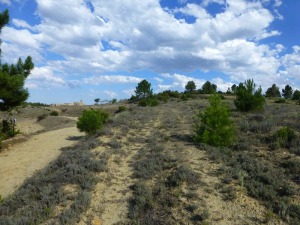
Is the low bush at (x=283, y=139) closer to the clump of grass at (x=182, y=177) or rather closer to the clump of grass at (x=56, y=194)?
the clump of grass at (x=182, y=177)

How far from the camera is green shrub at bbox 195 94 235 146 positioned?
1379 centimetres

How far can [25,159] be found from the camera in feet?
50.4

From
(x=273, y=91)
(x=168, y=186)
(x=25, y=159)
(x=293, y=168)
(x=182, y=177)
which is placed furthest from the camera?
(x=273, y=91)

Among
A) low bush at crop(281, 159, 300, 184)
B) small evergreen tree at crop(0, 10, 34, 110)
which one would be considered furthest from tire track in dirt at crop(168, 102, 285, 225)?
small evergreen tree at crop(0, 10, 34, 110)

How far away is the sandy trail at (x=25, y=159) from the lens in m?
12.1

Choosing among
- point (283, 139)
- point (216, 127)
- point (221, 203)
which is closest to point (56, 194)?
point (221, 203)

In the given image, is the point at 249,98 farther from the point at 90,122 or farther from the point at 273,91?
the point at 273,91

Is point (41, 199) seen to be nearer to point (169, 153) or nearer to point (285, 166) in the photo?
point (169, 153)

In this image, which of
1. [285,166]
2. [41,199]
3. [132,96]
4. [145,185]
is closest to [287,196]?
[285,166]

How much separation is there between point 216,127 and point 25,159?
952 cm

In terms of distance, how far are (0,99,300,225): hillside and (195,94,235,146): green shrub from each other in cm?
52

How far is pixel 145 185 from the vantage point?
985cm

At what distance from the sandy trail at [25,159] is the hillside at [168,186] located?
549mm

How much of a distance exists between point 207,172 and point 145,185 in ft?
7.40
